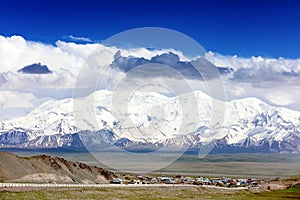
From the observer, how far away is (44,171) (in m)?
130

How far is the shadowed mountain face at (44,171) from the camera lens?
117 metres

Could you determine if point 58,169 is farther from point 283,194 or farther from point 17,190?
point 283,194

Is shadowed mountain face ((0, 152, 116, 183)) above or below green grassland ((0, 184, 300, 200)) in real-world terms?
above

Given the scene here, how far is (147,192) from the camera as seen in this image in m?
121

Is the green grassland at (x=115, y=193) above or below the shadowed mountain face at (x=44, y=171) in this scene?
below

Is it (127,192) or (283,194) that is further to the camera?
(283,194)

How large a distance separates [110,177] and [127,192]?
55.8 m

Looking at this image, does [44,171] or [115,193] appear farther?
[44,171]

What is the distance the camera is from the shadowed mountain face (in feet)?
385

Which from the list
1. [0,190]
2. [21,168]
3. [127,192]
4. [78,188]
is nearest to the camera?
[0,190]

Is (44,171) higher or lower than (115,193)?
higher

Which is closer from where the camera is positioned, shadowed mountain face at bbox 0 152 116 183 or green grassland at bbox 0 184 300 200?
green grassland at bbox 0 184 300 200

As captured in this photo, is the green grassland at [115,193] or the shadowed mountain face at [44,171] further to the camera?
the shadowed mountain face at [44,171]

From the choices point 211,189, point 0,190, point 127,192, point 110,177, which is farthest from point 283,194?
point 0,190
